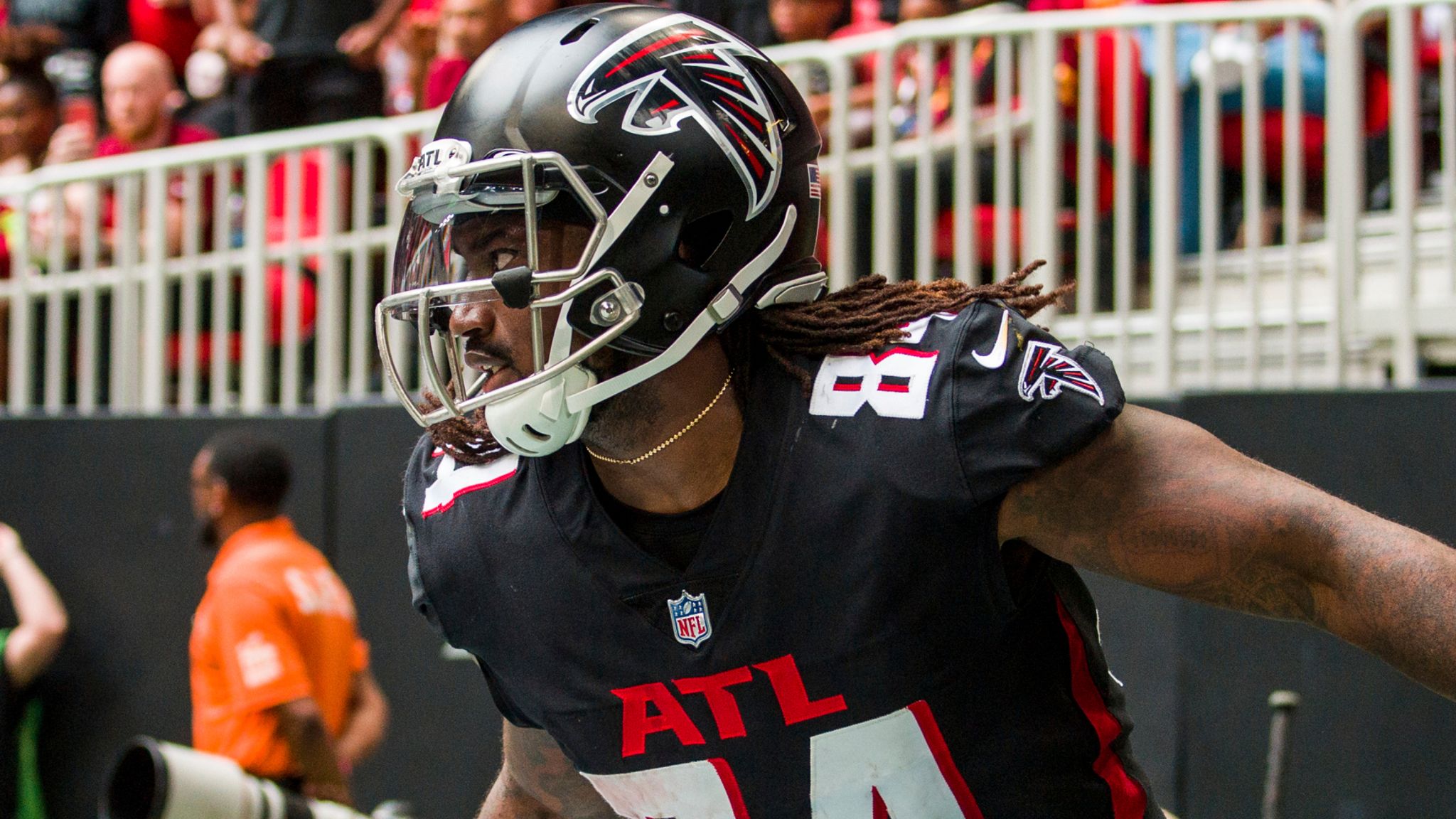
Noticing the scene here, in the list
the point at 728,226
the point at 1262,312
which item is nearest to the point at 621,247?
the point at 728,226

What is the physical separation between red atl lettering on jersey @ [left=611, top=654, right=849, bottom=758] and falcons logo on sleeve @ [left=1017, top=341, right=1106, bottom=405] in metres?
0.43

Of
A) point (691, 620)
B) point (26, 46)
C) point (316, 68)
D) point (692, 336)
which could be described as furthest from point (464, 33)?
point (691, 620)

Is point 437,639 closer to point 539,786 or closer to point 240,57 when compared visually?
point 539,786

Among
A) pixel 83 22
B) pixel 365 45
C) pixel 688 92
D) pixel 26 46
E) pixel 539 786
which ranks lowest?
pixel 539 786

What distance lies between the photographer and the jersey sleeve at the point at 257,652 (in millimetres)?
4199

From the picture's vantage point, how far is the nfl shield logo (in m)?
1.88

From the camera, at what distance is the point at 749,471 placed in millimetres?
1883

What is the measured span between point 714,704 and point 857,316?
1.66 ft

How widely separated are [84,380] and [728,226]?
4.49 m

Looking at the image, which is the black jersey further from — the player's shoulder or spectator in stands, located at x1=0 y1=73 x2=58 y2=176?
spectator in stands, located at x1=0 y1=73 x2=58 y2=176

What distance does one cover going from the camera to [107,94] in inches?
261

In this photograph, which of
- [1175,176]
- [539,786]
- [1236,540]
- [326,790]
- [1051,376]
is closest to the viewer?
[1236,540]

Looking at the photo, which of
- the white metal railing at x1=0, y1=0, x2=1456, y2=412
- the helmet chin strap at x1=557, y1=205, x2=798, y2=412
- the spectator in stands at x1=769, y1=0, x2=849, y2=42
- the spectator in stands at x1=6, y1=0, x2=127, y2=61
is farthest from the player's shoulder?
the spectator in stands at x1=6, y1=0, x2=127, y2=61

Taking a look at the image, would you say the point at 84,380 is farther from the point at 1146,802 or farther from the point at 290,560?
the point at 1146,802
